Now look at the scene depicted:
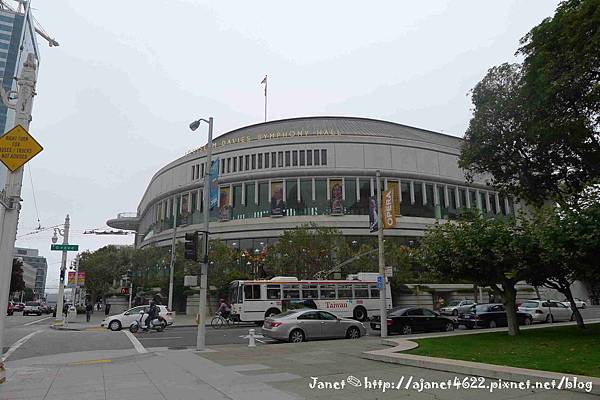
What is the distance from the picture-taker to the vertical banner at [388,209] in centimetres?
2194

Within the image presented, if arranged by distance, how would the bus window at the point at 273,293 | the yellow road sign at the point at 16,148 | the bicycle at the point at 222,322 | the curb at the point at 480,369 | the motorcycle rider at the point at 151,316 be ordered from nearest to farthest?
the curb at the point at 480,369 < the yellow road sign at the point at 16,148 < the motorcycle rider at the point at 151,316 < the bicycle at the point at 222,322 < the bus window at the point at 273,293

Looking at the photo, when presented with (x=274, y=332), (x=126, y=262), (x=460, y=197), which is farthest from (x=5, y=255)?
(x=460, y=197)

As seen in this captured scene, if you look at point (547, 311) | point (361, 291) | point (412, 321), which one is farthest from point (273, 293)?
point (547, 311)

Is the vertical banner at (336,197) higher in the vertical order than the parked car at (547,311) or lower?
higher

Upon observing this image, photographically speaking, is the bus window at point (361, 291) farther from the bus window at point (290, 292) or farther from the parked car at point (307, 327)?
the parked car at point (307, 327)

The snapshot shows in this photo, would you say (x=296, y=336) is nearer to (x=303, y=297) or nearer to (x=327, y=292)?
(x=303, y=297)

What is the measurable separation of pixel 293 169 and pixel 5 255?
172 ft

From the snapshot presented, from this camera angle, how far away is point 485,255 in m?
18.2

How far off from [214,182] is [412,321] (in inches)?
491

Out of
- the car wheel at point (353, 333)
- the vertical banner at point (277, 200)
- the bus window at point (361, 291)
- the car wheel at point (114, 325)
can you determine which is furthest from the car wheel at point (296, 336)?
the vertical banner at point (277, 200)

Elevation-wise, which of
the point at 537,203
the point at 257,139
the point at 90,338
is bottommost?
the point at 90,338

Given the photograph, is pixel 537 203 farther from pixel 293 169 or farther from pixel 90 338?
pixel 293 169

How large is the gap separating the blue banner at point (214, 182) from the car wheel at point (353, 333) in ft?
27.5

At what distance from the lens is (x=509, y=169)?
86.5 feet
